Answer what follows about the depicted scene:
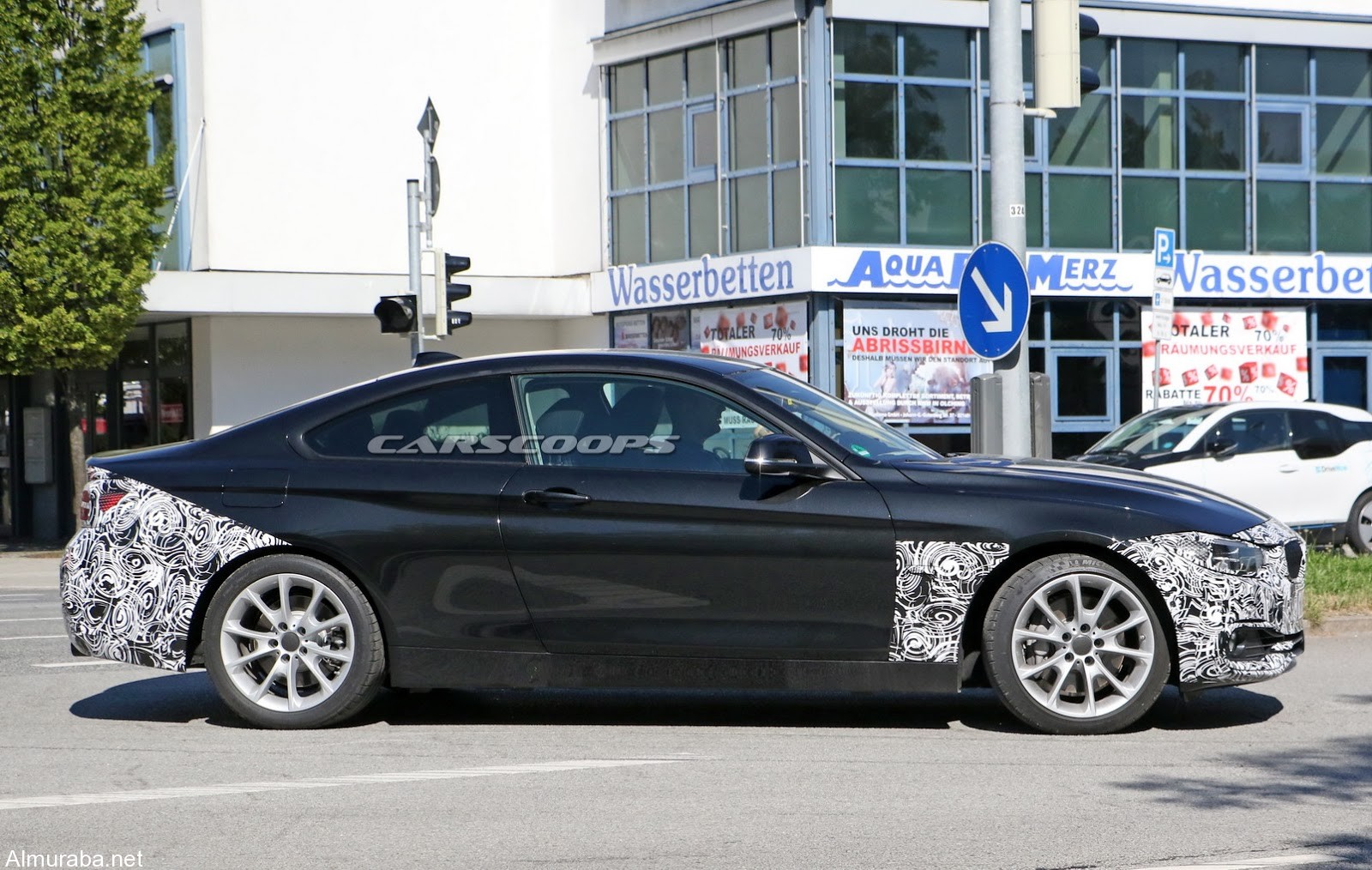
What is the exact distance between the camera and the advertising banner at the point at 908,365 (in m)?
22.4

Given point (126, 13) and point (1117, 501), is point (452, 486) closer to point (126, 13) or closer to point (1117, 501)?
point (1117, 501)

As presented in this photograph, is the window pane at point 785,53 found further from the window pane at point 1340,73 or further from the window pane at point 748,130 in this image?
the window pane at point 1340,73

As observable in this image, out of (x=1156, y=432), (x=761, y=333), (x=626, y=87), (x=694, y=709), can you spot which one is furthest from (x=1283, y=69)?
(x=694, y=709)

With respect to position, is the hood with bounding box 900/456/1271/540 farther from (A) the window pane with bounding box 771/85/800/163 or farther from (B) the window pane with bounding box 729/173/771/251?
(B) the window pane with bounding box 729/173/771/251

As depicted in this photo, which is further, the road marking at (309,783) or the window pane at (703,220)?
the window pane at (703,220)

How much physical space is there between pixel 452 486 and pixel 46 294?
15.9 m

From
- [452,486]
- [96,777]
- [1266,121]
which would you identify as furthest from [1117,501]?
[1266,121]

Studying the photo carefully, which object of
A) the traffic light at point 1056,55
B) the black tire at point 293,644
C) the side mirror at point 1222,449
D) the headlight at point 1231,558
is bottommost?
the black tire at point 293,644

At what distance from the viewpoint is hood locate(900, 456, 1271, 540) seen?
263 inches

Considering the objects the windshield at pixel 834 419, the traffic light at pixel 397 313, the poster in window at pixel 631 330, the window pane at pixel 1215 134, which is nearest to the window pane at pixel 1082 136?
the window pane at pixel 1215 134

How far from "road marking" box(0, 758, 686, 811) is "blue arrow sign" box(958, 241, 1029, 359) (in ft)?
18.4

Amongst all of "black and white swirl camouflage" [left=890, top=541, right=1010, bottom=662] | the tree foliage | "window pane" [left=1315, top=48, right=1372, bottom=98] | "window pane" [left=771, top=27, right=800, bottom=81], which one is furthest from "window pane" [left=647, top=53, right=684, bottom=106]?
"black and white swirl camouflage" [left=890, top=541, right=1010, bottom=662]

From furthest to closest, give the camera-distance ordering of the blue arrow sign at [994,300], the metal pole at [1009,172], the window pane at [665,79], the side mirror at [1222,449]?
the window pane at [665,79] < the side mirror at [1222,449] < the metal pole at [1009,172] < the blue arrow sign at [994,300]

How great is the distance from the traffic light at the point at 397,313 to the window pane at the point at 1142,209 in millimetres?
11001
